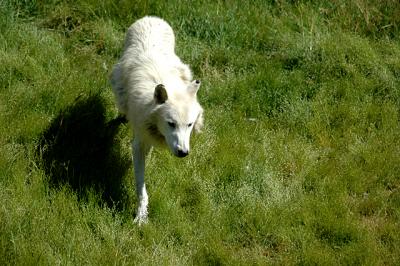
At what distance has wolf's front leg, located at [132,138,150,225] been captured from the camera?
18.3 feet

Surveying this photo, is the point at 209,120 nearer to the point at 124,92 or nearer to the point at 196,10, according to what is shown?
the point at 124,92

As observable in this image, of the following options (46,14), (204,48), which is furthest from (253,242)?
(46,14)

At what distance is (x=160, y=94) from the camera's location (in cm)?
534

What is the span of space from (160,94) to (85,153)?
1268 mm

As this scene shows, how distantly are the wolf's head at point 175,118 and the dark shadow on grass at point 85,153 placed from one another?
0.81m

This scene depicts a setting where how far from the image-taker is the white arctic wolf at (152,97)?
532cm

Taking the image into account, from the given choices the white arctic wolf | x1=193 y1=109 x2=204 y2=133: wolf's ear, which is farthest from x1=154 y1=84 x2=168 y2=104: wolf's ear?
x1=193 y1=109 x2=204 y2=133: wolf's ear

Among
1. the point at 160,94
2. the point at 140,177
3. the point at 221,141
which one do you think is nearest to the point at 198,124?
the point at 160,94

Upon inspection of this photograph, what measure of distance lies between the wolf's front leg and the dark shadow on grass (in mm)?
204

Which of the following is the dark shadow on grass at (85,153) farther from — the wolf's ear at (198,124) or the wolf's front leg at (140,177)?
the wolf's ear at (198,124)

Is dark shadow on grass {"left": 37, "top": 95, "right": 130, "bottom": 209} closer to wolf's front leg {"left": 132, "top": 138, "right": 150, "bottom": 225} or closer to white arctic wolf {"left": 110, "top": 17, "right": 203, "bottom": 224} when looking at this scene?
wolf's front leg {"left": 132, "top": 138, "right": 150, "bottom": 225}

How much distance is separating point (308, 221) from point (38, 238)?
2.38m

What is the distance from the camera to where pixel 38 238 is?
16.2 ft

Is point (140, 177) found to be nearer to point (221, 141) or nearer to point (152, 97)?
point (152, 97)
